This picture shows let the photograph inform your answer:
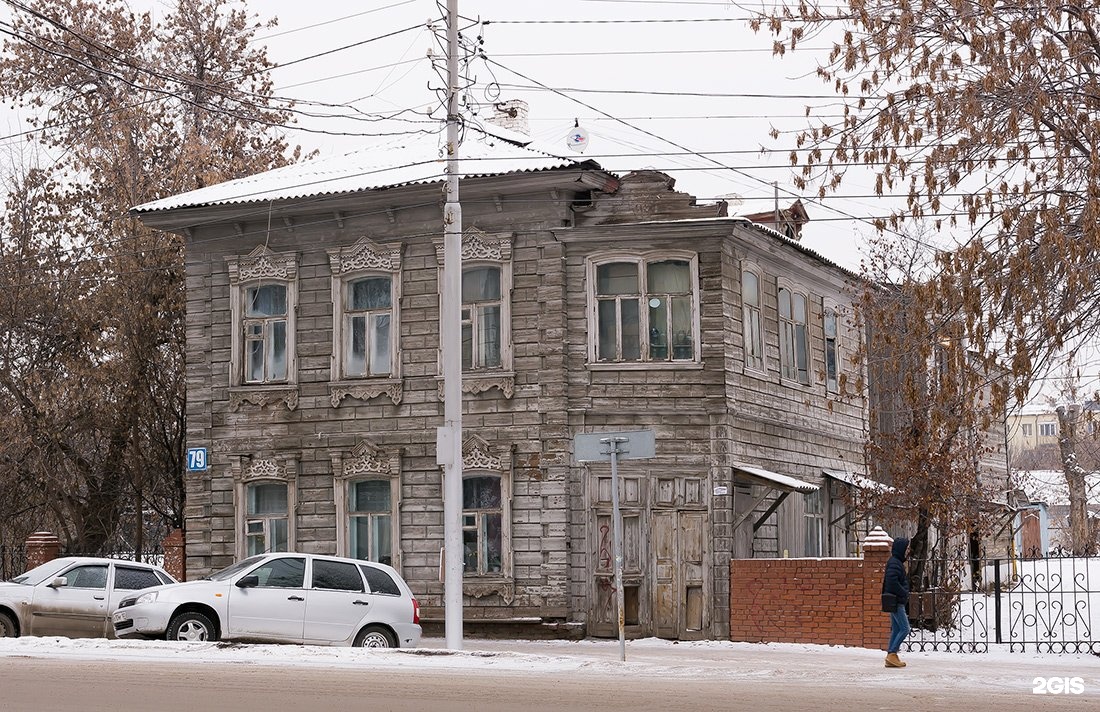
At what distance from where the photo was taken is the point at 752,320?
25.7 m

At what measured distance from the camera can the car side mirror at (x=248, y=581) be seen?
1912 centimetres

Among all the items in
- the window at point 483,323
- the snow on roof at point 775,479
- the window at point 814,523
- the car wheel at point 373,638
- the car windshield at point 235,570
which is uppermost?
the window at point 483,323

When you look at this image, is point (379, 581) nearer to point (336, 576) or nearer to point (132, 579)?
point (336, 576)

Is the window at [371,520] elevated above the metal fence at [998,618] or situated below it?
above

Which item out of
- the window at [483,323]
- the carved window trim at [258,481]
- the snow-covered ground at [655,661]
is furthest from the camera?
the carved window trim at [258,481]

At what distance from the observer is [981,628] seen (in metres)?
24.8

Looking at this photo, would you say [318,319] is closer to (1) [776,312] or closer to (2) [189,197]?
(2) [189,197]

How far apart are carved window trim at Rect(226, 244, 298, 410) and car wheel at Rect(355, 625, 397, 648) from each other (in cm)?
738

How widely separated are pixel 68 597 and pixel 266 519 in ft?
17.8

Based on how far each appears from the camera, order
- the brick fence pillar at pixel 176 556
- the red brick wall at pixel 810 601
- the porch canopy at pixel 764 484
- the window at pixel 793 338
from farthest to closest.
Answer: the brick fence pillar at pixel 176 556 < the window at pixel 793 338 < the porch canopy at pixel 764 484 < the red brick wall at pixel 810 601

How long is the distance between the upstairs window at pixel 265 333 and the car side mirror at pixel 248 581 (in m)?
7.72

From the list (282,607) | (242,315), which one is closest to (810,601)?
(282,607)

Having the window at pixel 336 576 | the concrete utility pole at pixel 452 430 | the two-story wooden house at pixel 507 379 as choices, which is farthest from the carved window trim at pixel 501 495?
the window at pixel 336 576

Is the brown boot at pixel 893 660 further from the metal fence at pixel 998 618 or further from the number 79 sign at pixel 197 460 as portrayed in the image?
the number 79 sign at pixel 197 460
